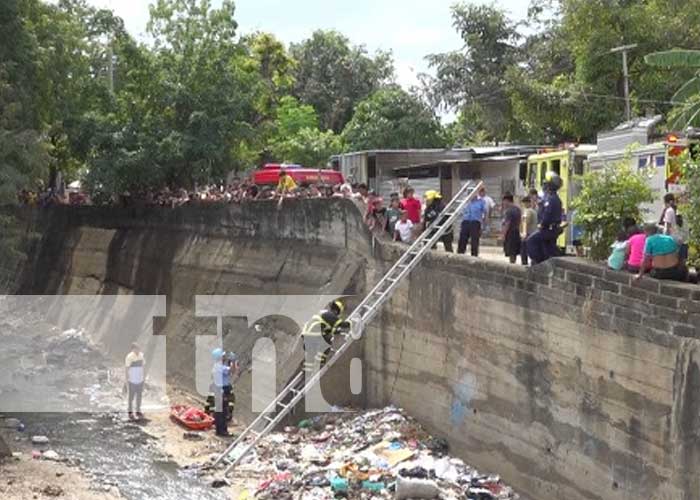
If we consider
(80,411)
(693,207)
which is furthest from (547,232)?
(80,411)

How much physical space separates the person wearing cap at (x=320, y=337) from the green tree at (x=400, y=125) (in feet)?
80.2

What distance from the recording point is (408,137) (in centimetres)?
4222

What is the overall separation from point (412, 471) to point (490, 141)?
29.9 metres

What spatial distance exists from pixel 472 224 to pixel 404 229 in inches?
65.5

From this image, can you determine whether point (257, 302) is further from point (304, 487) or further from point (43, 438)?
point (304, 487)

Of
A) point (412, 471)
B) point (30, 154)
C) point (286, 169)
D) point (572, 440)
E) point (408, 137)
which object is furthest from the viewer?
point (408, 137)

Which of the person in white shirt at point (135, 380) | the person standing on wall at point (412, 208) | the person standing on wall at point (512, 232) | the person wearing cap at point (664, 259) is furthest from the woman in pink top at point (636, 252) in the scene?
the person in white shirt at point (135, 380)

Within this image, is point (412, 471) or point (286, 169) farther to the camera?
point (286, 169)

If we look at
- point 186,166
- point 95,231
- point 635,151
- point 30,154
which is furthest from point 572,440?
point 95,231

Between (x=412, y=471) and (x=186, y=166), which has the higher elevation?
(x=186, y=166)

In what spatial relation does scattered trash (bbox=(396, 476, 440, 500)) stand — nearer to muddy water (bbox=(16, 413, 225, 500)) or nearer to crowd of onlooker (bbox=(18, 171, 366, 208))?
muddy water (bbox=(16, 413, 225, 500))

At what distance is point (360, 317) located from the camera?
59.3 feet

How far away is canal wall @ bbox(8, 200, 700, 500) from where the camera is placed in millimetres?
11773

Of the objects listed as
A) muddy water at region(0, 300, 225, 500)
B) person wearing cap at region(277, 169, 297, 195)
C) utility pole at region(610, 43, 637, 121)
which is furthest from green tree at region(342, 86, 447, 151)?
person wearing cap at region(277, 169, 297, 195)
